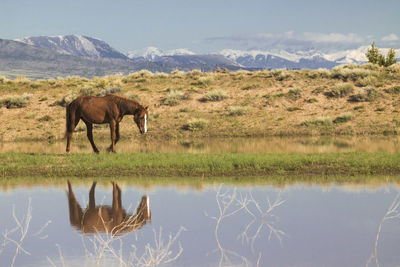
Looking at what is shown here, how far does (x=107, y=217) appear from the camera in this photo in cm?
1382

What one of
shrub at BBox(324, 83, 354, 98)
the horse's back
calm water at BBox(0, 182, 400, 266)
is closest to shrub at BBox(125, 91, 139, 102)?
shrub at BBox(324, 83, 354, 98)

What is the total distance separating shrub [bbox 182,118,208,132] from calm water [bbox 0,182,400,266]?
77.9 ft

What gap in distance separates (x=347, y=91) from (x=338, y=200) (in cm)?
3352

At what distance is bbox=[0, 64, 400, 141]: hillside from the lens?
4106 cm

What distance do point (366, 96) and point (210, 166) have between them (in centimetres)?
2758

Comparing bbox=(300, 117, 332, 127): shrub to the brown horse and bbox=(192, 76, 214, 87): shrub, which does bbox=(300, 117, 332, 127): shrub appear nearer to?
→ bbox=(192, 76, 214, 87): shrub

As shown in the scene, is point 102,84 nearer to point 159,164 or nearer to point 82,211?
point 159,164

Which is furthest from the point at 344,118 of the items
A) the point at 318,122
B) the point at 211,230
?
the point at 211,230

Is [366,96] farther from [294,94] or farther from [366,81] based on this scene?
[294,94]

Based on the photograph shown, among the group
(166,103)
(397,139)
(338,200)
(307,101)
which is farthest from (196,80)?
(338,200)

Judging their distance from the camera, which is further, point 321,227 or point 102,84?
point 102,84

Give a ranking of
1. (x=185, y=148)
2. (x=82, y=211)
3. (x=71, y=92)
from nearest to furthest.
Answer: (x=82, y=211) < (x=185, y=148) < (x=71, y=92)

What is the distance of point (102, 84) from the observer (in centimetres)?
5581

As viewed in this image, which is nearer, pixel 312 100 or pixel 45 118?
pixel 45 118
